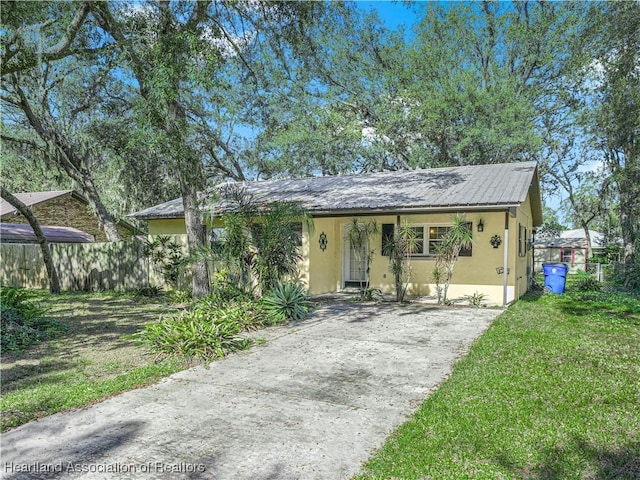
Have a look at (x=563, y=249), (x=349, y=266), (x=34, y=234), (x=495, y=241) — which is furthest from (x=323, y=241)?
(x=563, y=249)

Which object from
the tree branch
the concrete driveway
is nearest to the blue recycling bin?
the concrete driveway

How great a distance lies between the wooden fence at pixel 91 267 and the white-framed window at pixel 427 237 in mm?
8325

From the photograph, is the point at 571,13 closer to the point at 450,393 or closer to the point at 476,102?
the point at 476,102

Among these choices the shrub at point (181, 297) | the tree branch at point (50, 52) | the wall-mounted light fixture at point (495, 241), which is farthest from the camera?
the shrub at point (181, 297)

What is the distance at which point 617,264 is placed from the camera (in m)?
19.6

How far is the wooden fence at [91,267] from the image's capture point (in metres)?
14.4

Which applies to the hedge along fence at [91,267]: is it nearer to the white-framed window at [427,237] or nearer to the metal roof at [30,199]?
the metal roof at [30,199]

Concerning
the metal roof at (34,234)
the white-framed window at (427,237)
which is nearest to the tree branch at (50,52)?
the white-framed window at (427,237)

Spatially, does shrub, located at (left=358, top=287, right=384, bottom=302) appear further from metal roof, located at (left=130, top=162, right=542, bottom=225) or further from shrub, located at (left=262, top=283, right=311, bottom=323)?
shrub, located at (left=262, top=283, right=311, bottom=323)

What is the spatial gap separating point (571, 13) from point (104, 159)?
23715 mm

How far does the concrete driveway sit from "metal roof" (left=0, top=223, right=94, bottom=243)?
16492 millimetres

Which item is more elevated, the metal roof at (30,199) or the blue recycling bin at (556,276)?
the metal roof at (30,199)

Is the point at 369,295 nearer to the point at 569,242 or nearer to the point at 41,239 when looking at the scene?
the point at 41,239

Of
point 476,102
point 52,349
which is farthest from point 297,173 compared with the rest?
point 52,349
